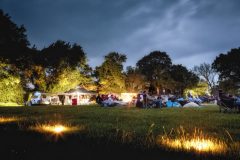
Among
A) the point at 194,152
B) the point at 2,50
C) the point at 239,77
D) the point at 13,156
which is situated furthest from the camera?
the point at 239,77

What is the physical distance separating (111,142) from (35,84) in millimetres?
59703

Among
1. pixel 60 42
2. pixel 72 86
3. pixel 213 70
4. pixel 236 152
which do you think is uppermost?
pixel 60 42

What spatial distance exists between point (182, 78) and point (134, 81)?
26.3m

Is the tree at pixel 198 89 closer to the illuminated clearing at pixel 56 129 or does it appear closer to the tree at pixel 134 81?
the tree at pixel 134 81

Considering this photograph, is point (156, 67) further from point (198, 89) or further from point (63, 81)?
point (63, 81)

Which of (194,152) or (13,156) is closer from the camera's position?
(13,156)

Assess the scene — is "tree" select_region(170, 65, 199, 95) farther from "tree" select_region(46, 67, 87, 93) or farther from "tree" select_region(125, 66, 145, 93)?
"tree" select_region(46, 67, 87, 93)

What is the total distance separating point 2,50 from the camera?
853 inches

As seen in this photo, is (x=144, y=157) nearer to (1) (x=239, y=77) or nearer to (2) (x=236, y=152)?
(2) (x=236, y=152)

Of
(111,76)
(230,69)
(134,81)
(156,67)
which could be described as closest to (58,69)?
(111,76)

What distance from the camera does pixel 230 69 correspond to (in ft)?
230

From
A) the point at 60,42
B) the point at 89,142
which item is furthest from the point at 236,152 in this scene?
the point at 60,42

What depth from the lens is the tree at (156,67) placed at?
8225 cm

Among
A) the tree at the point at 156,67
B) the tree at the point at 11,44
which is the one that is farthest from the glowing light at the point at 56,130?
the tree at the point at 156,67
